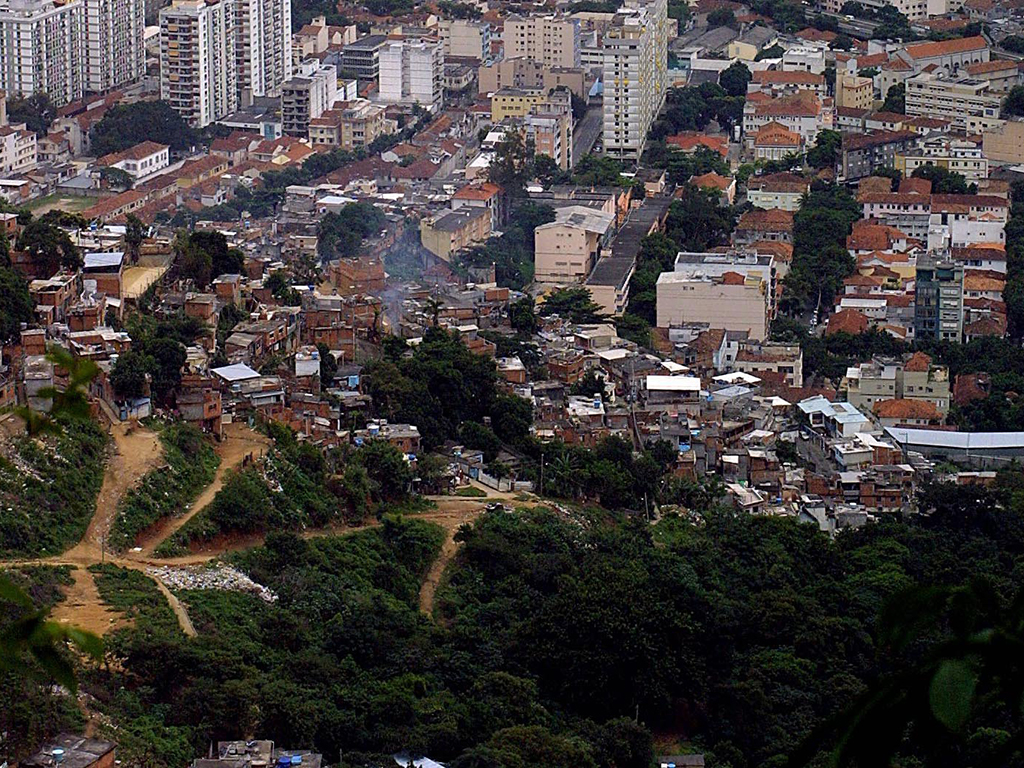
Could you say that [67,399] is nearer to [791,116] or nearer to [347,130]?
[347,130]

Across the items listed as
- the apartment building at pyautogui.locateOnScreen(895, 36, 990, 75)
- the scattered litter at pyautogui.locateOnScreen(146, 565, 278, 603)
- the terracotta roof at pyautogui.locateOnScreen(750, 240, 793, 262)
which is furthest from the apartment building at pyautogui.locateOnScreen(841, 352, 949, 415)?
the apartment building at pyautogui.locateOnScreen(895, 36, 990, 75)

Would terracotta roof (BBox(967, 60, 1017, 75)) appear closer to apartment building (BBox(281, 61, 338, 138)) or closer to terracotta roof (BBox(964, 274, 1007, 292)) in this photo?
terracotta roof (BBox(964, 274, 1007, 292))

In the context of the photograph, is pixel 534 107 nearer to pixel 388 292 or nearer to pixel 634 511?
pixel 388 292

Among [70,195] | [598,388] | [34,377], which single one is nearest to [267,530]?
[34,377]

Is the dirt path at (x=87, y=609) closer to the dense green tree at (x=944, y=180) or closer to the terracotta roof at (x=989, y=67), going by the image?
the dense green tree at (x=944, y=180)

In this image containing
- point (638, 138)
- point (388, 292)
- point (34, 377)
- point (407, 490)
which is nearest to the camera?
point (34, 377)

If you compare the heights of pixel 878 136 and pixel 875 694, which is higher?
pixel 875 694
